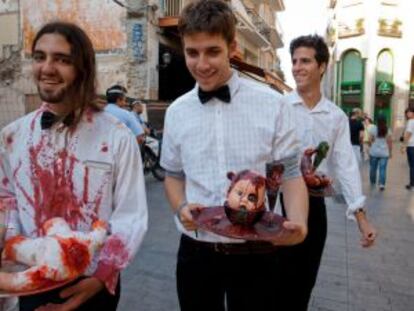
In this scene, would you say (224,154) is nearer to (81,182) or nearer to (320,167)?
(81,182)

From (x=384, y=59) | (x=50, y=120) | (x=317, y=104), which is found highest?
(x=384, y=59)

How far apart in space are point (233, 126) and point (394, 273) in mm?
3382

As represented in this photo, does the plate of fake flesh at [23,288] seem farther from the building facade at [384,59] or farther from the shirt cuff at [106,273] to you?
the building facade at [384,59]

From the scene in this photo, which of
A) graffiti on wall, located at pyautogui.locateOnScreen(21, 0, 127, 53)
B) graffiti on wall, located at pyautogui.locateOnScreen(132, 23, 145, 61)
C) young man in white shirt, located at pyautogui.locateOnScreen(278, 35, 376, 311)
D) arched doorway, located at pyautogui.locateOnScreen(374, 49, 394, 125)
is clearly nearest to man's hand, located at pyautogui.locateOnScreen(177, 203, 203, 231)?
young man in white shirt, located at pyautogui.locateOnScreen(278, 35, 376, 311)

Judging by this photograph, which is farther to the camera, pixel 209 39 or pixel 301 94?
pixel 301 94

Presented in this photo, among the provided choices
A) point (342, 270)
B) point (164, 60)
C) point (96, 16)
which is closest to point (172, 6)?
point (164, 60)

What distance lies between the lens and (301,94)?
300cm

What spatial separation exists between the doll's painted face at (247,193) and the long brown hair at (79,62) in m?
0.66

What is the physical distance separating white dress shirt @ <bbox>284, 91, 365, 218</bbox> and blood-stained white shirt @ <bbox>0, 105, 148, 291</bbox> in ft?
4.55

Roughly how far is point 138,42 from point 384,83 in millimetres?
18697

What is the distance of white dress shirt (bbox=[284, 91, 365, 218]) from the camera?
2.85m

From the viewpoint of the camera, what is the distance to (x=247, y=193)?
65.6 inches

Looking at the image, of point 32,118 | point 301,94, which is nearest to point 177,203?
point 32,118

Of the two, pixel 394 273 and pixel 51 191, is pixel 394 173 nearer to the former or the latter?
pixel 394 273
